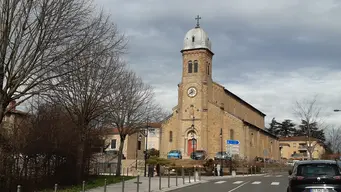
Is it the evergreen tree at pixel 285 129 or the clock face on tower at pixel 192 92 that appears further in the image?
the evergreen tree at pixel 285 129

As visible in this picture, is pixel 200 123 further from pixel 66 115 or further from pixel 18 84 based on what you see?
pixel 18 84

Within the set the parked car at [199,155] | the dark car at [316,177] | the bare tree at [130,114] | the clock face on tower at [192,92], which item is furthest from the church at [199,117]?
the dark car at [316,177]

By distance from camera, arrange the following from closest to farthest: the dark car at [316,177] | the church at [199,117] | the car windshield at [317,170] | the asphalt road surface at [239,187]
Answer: the dark car at [316,177], the car windshield at [317,170], the asphalt road surface at [239,187], the church at [199,117]

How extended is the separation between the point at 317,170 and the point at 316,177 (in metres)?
0.42

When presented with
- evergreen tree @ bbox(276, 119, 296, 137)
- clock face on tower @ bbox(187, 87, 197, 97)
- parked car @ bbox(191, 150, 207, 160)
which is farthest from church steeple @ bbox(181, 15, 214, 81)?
evergreen tree @ bbox(276, 119, 296, 137)

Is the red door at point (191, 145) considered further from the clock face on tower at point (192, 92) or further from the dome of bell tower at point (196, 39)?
the dome of bell tower at point (196, 39)

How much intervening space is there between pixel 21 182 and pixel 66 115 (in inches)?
279

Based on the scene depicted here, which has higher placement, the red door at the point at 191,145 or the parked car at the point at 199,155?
the red door at the point at 191,145

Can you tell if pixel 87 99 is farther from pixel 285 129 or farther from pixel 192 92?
pixel 285 129

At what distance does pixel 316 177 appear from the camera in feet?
40.0

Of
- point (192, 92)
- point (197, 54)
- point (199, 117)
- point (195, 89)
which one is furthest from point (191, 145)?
point (197, 54)

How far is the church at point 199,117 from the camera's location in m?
61.7

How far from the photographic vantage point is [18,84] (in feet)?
43.0

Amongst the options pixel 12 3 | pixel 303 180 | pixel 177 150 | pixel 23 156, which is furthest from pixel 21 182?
pixel 177 150
